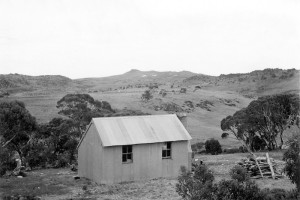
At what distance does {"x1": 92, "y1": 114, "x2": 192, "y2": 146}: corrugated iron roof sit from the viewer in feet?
85.8

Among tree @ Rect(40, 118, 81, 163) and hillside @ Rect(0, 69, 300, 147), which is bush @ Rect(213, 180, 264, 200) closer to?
tree @ Rect(40, 118, 81, 163)

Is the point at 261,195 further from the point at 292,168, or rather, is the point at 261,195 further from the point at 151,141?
the point at 151,141

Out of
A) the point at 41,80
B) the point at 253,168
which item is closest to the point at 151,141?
the point at 253,168

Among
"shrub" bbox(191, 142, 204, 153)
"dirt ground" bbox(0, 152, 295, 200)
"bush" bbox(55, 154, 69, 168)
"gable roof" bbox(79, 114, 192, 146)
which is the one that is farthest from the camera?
"shrub" bbox(191, 142, 204, 153)

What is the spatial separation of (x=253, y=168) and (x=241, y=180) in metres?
13.0

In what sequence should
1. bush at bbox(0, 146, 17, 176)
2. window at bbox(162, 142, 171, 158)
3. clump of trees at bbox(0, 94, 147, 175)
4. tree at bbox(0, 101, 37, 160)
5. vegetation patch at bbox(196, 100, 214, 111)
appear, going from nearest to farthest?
window at bbox(162, 142, 171, 158) → bush at bbox(0, 146, 17, 176) → tree at bbox(0, 101, 37, 160) → clump of trees at bbox(0, 94, 147, 175) → vegetation patch at bbox(196, 100, 214, 111)

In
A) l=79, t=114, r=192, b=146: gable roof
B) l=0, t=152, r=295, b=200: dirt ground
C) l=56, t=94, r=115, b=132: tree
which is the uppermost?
l=56, t=94, r=115, b=132: tree

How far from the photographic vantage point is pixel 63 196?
2266 cm

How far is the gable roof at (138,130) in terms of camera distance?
2614 cm

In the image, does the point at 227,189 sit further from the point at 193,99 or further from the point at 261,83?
the point at 261,83

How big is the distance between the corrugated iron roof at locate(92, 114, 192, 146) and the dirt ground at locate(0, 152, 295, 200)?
94.1 inches

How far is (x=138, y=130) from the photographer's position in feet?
89.4

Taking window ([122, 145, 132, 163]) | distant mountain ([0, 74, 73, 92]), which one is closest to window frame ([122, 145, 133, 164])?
window ([122, 145, 132, 163])

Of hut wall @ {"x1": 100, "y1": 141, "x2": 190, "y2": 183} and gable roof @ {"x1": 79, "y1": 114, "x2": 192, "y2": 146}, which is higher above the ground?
gable roof @ {"x1": 79, "y1": 114, "x2": 192, "y2": 146}
